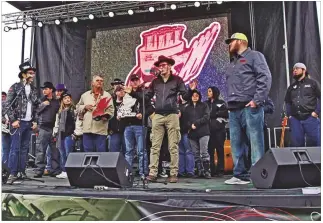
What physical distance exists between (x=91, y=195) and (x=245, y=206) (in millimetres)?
1090

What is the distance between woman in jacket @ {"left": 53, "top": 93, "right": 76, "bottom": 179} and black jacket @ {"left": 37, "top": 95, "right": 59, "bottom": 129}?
8 centimetres

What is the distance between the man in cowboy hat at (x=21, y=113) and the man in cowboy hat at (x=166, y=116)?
1366mm

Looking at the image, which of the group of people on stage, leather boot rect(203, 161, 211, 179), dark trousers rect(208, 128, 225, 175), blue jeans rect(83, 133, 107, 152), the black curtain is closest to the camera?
the group of people on stage

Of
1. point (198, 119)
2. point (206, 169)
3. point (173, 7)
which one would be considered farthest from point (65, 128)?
point (173, 7)

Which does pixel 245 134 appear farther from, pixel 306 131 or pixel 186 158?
pixel 186 158

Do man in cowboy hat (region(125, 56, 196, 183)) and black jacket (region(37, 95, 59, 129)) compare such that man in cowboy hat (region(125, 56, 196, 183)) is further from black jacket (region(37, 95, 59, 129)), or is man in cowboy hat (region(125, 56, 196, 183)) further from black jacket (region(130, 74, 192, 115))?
black jacket (region(37, 95, 59, 129))

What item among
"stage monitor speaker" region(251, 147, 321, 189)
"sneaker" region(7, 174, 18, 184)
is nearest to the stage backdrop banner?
"stage monitor speaker" region(251, 147, 321, 189)

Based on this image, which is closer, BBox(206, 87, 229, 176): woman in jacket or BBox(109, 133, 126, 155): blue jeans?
BBox(109, 133, 126, 155): blue jeans

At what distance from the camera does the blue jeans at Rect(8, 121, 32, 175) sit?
11.9ft

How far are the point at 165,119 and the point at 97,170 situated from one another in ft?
2.74

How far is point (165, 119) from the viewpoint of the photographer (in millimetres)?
3297

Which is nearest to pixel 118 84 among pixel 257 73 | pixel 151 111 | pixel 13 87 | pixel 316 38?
pixel 151 111

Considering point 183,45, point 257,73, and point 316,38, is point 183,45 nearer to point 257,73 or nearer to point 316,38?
point 316,38

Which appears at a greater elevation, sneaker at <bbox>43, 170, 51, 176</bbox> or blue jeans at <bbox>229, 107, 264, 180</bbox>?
blue jeans at <bbox>229, 107, 264, 180</bbox>
